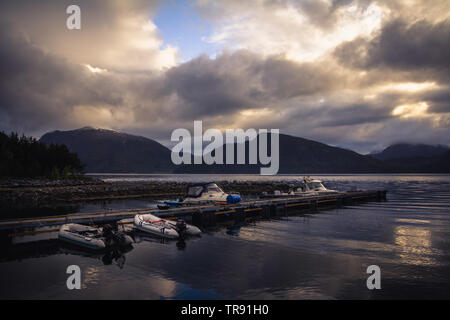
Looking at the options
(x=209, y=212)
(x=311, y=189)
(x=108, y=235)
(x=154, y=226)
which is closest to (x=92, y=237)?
(x=108, y=235)

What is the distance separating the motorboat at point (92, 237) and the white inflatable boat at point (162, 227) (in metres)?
3.60

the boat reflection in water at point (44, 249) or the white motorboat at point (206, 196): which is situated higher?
the white motorboat at point (206, 196)

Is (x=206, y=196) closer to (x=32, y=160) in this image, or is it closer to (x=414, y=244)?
(x=414, y=244)

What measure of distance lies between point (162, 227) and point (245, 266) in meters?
9.54

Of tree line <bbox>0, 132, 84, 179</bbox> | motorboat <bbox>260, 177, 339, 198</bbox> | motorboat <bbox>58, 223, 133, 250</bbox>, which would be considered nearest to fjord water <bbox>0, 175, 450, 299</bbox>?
motorboat <bbox>58, 223, 133, 250</bbox>

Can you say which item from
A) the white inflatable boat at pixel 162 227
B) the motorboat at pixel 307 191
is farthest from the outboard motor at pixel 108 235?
the motorboat at pixel 307 191

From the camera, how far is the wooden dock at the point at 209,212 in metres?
23.5

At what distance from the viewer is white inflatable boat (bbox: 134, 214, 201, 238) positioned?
24406mm

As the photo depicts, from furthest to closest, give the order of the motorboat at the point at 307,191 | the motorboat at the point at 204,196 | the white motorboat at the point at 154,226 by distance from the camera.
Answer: the motorboat at the point at 307,191 < the motorboat at the point at 204,196 < the white motorboat at the point at 154,226

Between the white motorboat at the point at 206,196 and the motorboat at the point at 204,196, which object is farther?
the white motorboat at the point at 206,196

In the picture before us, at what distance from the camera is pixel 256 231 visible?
2873 cm

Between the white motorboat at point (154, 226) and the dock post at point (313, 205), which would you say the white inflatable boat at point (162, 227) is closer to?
the white motorboat at point (154, 226)

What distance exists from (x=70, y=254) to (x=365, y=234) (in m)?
23.2
